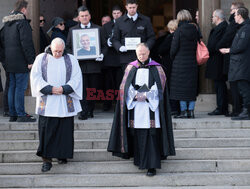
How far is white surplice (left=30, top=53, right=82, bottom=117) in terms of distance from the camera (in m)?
7.74

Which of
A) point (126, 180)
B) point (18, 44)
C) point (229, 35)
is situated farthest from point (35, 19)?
point (126, 180)

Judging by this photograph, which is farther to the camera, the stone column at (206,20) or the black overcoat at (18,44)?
the stone column at (206,20)

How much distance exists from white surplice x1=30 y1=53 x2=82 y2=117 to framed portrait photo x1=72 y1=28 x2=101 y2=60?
1.90 meters

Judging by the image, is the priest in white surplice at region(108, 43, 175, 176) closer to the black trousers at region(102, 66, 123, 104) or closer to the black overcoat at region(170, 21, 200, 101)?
the black overcoat at region(170, 21, 200, 101)

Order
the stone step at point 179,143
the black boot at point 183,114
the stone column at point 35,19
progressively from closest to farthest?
1. the stone step at point 179,143
2. the black boot at point 183,114
3. the stone column at point 35,19

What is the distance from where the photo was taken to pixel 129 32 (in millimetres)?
9703

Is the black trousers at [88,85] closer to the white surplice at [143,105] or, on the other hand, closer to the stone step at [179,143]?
the stone step at [179,143]

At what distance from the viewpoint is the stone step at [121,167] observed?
7988 millimetres

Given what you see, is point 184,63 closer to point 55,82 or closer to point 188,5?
point 188,5

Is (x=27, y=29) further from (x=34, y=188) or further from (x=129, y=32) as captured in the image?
(x=34, y=188)

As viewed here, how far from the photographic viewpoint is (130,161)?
8062mm

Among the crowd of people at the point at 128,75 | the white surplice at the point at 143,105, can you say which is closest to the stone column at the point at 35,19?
the crowd of people at the point at 128,75

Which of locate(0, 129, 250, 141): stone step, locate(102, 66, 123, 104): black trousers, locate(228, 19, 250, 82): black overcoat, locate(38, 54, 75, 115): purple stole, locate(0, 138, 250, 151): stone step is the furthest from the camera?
locate(102, 66, 123, 104): black trousers

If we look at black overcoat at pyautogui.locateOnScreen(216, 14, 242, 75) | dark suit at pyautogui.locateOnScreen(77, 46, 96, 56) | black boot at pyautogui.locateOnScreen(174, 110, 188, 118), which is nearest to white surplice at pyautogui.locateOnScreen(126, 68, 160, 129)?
black boot at pyautogui.locateOnScreen(174, 110, 188, 118)
